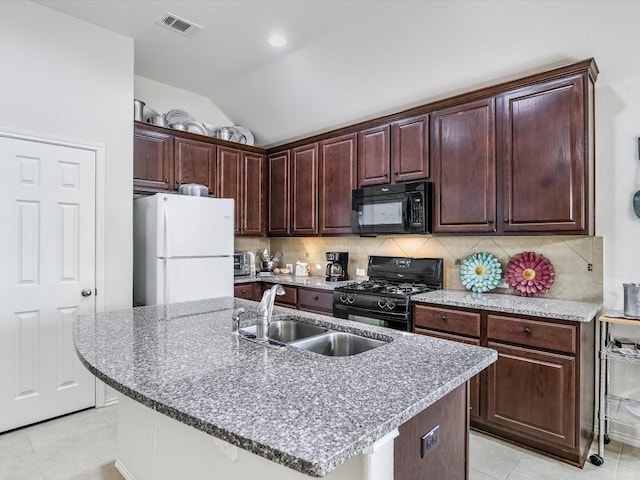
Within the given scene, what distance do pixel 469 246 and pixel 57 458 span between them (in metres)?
3.38

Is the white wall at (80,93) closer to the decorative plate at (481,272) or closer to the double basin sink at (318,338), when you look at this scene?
the double basin sink at (318,338)

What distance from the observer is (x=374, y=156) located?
11.9 ft

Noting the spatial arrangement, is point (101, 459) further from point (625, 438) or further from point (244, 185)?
point (625, 438)

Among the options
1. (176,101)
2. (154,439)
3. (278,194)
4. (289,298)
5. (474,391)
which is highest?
(176,101)

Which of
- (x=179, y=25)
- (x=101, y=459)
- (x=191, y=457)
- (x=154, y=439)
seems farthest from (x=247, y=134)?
(x=191, y=457)

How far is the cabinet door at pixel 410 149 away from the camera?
3.27m

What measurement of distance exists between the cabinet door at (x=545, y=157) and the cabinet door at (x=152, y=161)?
10.1 feet

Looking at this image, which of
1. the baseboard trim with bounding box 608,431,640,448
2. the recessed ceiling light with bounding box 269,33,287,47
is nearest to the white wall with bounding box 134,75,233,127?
the recessed ceiling light with bounding box 269,33,287,47

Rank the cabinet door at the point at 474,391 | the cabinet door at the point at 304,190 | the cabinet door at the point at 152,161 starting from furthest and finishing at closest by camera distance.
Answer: the cabinet door at the point at 304,190, the cabinet door at the point at 152,161, the cabinet door at the point at 474,391

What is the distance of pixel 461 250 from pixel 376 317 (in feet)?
3.22

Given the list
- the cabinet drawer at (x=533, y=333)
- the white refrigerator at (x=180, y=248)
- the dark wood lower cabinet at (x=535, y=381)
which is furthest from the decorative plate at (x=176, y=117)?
the cabinet drawer at (x=533, y=333)

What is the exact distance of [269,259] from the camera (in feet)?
16.5

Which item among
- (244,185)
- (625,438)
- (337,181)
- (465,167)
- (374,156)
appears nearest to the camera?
(625,438)

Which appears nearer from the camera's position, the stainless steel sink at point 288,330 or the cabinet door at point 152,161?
the stainless steel sink at point 288,330
